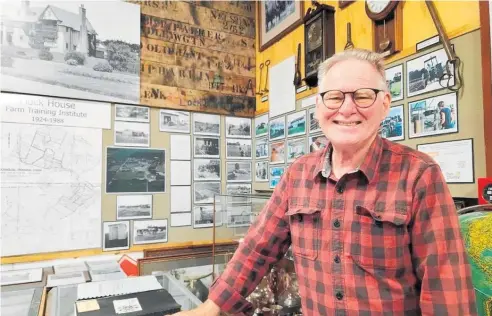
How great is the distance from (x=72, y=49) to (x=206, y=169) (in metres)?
1.37

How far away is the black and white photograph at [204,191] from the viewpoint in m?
2.82

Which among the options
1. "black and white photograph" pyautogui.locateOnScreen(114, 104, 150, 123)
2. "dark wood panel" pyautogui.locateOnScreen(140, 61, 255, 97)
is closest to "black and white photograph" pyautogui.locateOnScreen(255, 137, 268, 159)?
"dark wood panel" pyautogui.locateOnScreen(140, 61, 255, 97)

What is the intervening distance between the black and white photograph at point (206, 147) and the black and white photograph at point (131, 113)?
0.45m

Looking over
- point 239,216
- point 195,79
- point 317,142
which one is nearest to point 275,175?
point 317,142

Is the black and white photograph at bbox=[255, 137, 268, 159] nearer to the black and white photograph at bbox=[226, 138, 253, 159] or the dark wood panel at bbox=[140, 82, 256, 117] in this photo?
the black and white photograph at bbox=[226, 138, 253, 159]

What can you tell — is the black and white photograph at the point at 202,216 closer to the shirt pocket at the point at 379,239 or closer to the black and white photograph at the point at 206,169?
the black and white photograph at the point at 206,169

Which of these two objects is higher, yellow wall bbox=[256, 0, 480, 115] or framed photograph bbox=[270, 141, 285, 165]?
yellow wall bbox=[256, 0, 480, 115]

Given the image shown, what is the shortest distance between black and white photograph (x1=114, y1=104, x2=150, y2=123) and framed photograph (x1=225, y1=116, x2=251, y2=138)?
71 cm

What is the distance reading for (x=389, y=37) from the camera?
70.7 inches

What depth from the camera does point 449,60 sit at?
4.87ft

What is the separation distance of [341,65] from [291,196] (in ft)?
1.46

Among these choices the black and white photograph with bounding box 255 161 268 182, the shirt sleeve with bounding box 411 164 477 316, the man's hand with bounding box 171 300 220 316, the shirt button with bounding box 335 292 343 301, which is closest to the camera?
the shirt sleeve with bounding box 411 164 477 316

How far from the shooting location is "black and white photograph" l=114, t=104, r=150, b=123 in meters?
2.56

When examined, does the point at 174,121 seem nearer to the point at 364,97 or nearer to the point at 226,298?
the point at 226,298
